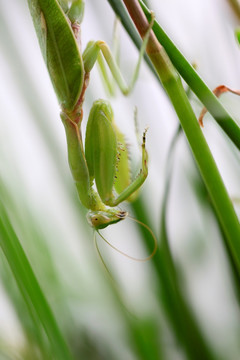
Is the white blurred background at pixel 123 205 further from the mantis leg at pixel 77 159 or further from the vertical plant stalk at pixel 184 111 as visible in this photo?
the vertical plant stalk at pixel 184 111

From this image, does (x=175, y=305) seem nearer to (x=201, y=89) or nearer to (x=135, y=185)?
(x=135, y=185)

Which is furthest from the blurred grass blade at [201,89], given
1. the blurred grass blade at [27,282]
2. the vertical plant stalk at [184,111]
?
the blurred grass blade at [27,282]

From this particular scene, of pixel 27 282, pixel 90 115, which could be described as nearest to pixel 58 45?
pixel 90 115

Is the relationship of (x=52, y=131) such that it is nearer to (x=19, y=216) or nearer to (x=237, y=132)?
(x=19, y=216)

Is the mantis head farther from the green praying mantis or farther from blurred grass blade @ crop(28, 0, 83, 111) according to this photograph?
blurred grass blade @ crop(28, 0, 83, 111)

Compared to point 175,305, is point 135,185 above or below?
above

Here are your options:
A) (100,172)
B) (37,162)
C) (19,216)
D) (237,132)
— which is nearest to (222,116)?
(237,132)
